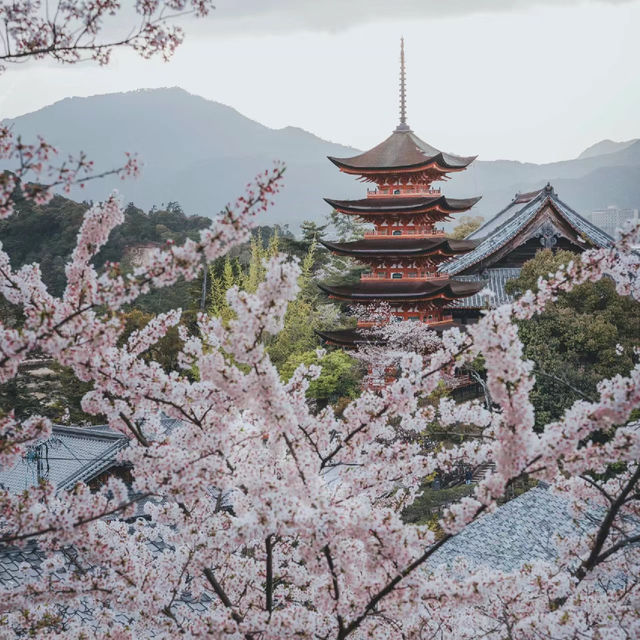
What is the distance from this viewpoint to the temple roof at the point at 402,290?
1772 cm

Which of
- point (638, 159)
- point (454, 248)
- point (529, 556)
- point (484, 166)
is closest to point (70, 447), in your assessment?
point (529, 556)

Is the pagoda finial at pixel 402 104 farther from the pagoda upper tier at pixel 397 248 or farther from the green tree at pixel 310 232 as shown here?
the green tree at pixel 310 232

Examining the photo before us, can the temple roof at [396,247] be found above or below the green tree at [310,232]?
above

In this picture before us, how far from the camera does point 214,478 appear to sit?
2.76 m

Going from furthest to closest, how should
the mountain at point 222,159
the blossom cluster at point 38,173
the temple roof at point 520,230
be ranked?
the mountain at point 222,159 → the temple roof at point 520,230 → the blossom cluster at point 38,173

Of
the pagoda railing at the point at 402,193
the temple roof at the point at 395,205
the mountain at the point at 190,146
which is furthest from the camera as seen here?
the mountain at the point at 190,146

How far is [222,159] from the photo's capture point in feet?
506

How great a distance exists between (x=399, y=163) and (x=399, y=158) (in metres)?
0.34

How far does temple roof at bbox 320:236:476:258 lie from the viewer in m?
18.0

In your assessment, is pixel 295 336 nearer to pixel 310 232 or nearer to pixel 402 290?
pixel 402 290

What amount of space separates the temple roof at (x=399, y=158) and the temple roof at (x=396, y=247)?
79.5 inches

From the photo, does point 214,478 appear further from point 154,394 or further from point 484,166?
point 484,166

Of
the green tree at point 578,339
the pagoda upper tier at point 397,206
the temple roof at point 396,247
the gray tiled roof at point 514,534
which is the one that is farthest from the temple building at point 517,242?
the gray tiled roof at point 514,534

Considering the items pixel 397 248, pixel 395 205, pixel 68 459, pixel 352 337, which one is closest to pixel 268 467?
pixel 68 459
